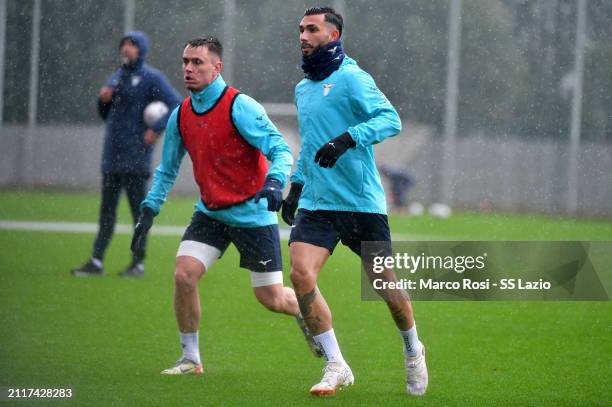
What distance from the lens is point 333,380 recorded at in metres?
5.91

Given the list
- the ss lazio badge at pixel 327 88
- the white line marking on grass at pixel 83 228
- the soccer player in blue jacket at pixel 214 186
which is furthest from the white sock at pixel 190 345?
the white line marking on grass at pixel 83 228

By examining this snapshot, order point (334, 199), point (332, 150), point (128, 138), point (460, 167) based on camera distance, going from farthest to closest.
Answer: point (460, 167)
point (128, 138)
point (334, 199)
point (332, 150)

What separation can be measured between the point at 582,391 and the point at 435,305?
387 cm

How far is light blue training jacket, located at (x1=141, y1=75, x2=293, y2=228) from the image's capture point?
638 cm

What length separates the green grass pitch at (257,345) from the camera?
6.02 meters

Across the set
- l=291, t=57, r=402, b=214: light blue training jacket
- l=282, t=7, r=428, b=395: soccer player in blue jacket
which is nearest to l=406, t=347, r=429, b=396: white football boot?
l=282, t=7, r=428, b=395: soccer player in blue jacket

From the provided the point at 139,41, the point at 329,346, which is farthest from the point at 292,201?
the point at 139,41

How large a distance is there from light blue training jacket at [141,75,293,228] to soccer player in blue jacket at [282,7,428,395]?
265 millimetres

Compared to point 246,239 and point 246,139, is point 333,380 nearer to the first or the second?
point 246,239

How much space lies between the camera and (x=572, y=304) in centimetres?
1020

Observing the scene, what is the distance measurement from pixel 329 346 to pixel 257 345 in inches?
66.0

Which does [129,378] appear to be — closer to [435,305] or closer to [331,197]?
[331,197]

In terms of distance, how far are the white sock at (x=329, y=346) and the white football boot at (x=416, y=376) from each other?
345 mm

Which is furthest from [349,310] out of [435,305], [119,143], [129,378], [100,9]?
[100,9]
